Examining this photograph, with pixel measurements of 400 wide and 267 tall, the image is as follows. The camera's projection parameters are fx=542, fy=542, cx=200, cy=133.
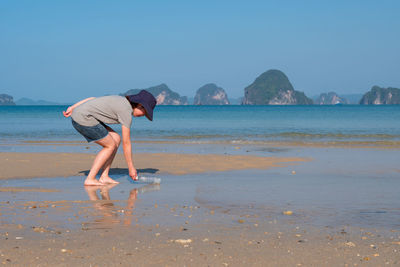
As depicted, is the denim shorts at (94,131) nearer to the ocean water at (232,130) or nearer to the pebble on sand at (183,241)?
the pebble on sand at (183,241)

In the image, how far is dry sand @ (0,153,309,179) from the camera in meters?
9.46

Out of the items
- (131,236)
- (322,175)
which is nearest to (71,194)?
(131,236)

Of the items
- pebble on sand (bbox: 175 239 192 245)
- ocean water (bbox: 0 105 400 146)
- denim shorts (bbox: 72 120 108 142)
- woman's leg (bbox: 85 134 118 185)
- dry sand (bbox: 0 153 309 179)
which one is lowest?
ocean water (bbox: 0 105 400 146)

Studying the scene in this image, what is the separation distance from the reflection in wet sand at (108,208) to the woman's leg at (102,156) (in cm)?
20

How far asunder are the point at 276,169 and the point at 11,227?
594 centimetres

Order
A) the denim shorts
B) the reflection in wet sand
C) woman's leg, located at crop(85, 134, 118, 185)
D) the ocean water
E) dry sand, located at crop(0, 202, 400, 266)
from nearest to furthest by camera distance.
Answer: dry sand, located at crop(0, 202, 400, 266)
the reflection in wet sand
the denim shorts
woman's leg, located at crop(85, 134, 118, 185)
the ocean water

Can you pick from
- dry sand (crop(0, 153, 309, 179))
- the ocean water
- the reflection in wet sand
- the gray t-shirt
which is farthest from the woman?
the ocean water

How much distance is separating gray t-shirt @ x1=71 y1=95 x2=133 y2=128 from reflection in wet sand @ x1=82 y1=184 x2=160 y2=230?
3.04ft

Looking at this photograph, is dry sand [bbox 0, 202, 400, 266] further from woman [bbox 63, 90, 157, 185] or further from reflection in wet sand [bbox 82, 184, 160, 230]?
woman [bbox 63, 90, 157, 185]

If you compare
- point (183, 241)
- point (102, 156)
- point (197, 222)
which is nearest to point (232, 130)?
point (102, 156)

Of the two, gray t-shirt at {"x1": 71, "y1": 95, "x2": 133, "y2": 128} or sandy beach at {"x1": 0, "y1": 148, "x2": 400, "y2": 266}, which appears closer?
sandy beach at {"x1": 0, "y1": 148, "x2": 400, "y2": 266}

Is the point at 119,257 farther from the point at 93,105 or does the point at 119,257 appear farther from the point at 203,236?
the point at 93,105

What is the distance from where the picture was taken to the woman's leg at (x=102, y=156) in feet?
25.1

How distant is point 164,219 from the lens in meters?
5.17
